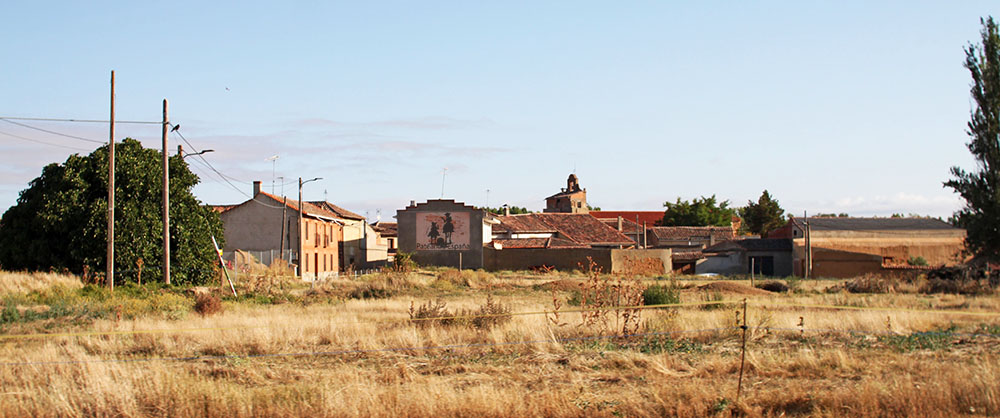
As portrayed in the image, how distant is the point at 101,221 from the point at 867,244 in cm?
5028

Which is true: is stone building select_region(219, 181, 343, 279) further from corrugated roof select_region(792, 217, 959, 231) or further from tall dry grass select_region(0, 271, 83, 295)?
corrugated roof select_region(792, 217, 959, 231)

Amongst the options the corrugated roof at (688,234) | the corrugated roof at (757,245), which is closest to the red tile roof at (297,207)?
the corrugated roof at (757,245)

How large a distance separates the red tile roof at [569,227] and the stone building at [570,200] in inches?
1144

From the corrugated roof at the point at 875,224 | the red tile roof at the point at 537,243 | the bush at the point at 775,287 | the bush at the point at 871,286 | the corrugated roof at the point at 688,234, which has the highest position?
the corrugated roof at the point at 875,224

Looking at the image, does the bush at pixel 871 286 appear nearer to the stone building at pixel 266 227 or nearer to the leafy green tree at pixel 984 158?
the leafy green tree at pixel 984 158

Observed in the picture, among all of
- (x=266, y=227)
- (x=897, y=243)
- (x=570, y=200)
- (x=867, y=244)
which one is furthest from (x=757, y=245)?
(x=570, y=200)

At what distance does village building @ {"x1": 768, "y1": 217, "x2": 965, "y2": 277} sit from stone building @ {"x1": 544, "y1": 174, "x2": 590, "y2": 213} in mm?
46009

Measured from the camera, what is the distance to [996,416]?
799cm

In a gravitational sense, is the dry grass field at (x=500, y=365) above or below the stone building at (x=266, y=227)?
below

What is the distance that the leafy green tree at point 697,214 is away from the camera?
103 meters

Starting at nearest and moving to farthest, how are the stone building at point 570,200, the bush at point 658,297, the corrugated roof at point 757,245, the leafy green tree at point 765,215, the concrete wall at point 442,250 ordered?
the bush at point 658,297 < the concrete wall at point 442,250 < the corrugated roof at point 757,245 < the leafy green tree at point 765,215 < the stone building at point 570,200

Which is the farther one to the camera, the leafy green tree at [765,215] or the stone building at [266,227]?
the leafy green tree at [765,215]

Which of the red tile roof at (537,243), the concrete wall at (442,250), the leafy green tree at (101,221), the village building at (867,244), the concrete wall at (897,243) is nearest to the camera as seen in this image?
the leafy green tree at (101,221)

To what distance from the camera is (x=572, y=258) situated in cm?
5684
